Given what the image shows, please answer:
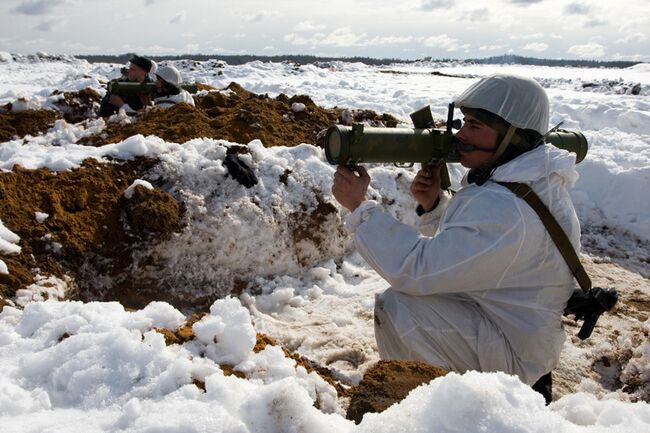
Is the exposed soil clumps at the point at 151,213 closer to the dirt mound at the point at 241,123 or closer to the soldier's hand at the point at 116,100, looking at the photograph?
the dirt mound at the point at 241,123

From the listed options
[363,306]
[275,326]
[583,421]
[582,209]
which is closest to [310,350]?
[275,326]

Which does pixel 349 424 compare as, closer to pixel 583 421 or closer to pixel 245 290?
pixel 583 421

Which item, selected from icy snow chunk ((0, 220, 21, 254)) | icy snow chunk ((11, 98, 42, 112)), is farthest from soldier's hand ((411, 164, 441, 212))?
icy snow chunk ((11, 98, 42, 112))

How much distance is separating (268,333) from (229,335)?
198 cm

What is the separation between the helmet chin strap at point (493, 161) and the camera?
2.78m

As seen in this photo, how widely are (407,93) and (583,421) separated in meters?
15.4

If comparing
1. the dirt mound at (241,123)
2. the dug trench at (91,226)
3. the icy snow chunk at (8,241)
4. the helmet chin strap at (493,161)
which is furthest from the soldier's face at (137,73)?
the helmet chin strap at (493,161)

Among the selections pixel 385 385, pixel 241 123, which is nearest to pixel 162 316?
pixel 385 385

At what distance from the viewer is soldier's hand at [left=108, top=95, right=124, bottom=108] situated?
9.05 meters

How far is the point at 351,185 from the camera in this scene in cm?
296

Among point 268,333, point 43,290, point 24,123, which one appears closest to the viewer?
point 43,290

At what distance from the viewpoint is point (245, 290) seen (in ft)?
16.3

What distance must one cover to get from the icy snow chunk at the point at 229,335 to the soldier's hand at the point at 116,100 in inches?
302

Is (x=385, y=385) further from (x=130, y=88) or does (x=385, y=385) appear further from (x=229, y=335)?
(x=130, y=88)
